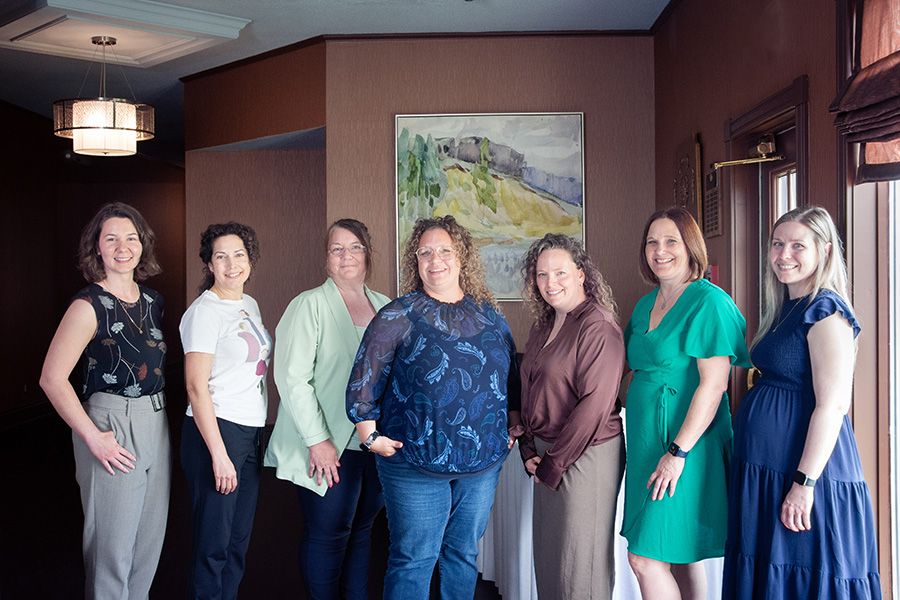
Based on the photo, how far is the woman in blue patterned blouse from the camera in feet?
6.24

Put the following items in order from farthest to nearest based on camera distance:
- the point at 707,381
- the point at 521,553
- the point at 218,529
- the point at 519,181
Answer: the point at 519,181 → the point at 521,553 → the point at 218,529 → the point at 707,381

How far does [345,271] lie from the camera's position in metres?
2.26

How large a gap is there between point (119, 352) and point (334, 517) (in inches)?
33.7

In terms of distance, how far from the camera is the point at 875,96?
1.98 meters

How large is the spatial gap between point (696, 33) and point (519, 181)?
57.4 inches

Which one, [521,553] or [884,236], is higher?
[884,236]

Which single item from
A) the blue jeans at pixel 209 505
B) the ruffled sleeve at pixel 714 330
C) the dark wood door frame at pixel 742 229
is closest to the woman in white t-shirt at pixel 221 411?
the blue jeans at pixel 209 505

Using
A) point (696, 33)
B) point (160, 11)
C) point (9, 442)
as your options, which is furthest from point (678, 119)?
point (9, 442)

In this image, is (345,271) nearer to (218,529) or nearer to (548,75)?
(218,529)

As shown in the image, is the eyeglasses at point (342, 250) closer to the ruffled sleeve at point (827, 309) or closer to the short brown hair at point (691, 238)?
the short brown hair at point (691, 238)

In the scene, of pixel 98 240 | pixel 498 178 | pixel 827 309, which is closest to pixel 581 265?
pixel 827 309

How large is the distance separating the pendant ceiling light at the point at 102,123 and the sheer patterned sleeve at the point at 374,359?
3.22 meters

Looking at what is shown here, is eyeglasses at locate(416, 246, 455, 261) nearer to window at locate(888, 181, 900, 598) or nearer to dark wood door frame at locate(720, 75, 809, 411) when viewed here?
window at locate(888, 181, 900, 598)

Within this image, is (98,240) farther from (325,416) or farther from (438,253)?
(438,253)
